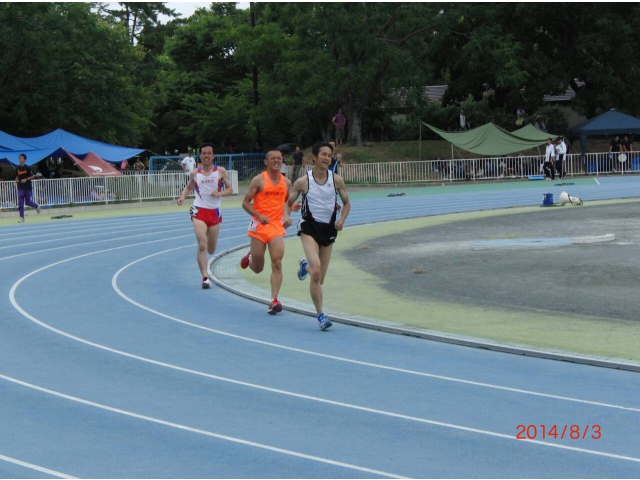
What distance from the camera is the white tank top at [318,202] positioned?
11.0m

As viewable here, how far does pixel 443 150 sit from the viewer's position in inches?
1929

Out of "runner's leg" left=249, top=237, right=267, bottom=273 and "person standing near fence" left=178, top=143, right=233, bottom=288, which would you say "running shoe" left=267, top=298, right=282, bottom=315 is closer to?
"runner's leg" left=249, top=237, right=267, bottom=273

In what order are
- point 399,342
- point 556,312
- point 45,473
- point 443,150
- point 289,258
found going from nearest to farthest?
point 45,473 → point 399,342 → point 556,312 → point 289,258 → point 443,150

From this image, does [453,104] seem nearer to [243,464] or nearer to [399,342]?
[399,342]

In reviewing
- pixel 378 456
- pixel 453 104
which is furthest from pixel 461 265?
pixel 453 104

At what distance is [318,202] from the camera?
11.0m

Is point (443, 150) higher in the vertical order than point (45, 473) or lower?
higher

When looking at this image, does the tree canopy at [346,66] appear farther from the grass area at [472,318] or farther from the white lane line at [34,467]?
the white lane line at [34,467]

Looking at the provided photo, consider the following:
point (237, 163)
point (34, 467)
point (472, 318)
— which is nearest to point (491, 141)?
point (237, 163)

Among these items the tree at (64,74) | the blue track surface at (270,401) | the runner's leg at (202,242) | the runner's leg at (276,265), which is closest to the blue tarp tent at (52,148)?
the tree at (64,74)

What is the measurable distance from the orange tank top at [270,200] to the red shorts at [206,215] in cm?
233

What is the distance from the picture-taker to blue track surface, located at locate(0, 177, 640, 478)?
595cm

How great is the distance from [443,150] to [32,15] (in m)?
A: 20.3

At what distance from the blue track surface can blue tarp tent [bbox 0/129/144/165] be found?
24.0 metres
